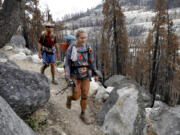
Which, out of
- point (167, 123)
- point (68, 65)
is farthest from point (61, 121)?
point (167, 123)

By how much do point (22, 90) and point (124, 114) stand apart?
2.67 meters

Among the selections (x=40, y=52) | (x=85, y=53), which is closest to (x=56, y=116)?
(x=85, y=53)

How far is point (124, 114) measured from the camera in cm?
429

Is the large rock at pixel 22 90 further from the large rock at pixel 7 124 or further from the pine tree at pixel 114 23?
the pine tree at pixel 114 23

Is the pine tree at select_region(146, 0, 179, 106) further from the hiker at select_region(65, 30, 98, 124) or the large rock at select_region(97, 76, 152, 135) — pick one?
the hiker at select_region(65, 30, 98, 124)

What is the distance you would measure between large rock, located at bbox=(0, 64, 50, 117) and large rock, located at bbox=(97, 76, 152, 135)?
1911mm

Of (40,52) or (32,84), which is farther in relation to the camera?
(40,52)

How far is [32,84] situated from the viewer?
3.58 m

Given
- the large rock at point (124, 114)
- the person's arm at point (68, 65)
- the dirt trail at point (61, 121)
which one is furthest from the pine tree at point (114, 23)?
the person's arm at point (68, 65)

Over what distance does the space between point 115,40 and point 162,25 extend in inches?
203

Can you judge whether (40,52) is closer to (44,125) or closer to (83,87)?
(83,87)

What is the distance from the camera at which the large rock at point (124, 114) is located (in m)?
4.08

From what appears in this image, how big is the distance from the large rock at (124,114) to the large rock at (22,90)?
6.27 ft

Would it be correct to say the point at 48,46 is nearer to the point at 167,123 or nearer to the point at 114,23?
the point at 167,123
